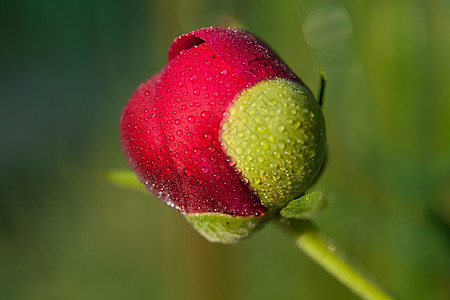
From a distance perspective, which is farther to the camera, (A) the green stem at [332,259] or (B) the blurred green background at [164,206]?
(B) the blurred green background at [164,206]

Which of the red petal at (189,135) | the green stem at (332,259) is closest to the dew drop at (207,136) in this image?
the red petal at (189,135)

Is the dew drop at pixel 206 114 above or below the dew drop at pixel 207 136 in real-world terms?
above

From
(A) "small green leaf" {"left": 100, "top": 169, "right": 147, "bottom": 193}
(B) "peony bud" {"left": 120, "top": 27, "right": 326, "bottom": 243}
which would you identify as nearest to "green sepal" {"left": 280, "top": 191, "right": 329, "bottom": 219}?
(B) "peony bud" {"left": 120, "top": 27, "right": 326, "bottom": 243}

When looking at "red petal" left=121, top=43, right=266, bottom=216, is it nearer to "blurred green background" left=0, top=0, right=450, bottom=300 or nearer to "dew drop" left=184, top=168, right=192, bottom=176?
"dew drop" left=184, top=168, right=192, bottom=176

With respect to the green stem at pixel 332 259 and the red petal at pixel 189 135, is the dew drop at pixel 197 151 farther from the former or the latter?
the green stem at pixel 332 259

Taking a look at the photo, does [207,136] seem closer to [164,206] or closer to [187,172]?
[187,172]

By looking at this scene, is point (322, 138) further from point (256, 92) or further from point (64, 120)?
point (64, 120)

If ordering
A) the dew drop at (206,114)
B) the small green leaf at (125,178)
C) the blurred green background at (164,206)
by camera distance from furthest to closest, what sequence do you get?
the blurred green background at (164,206) < the small green leaf at (125,178) < the dew drop at (206,114)
